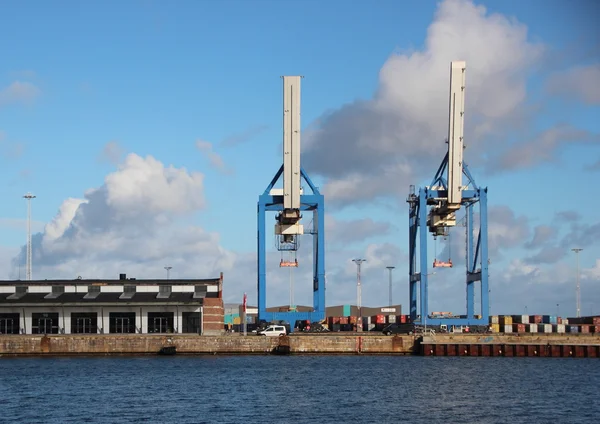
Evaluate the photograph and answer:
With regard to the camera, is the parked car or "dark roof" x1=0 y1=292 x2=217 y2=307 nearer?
"dark roof" x1=0 y1=292 x2=217 y2=307

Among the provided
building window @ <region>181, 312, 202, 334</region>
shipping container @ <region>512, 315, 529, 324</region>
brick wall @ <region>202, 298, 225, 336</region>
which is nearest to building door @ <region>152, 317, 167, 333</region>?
building window @ <region>181, 312, 202, 334</region>

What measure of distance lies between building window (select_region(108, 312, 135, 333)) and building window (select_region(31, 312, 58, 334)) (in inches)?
228

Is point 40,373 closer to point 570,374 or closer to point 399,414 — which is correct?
point 399,414

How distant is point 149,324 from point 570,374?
44441mm

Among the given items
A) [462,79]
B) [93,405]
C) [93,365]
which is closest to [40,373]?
[93,365]

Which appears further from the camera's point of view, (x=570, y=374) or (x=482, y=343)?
(x=482, y=343)

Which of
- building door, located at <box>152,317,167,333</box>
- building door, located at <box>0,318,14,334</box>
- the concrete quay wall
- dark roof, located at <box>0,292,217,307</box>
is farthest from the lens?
building door, located at <box>0,318,14,334</box>

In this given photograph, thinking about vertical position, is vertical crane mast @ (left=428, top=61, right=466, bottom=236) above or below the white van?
above

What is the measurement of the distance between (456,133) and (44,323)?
48.0 meters

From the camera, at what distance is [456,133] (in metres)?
106

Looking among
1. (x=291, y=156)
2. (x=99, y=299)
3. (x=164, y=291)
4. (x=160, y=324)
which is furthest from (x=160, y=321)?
(x=291, y=156)

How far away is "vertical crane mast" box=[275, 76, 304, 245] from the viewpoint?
335ft

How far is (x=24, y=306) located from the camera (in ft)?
337

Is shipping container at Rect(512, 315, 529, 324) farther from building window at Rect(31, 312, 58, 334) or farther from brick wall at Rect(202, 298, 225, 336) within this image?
building window at Rect(31, 312, 58, 334)
